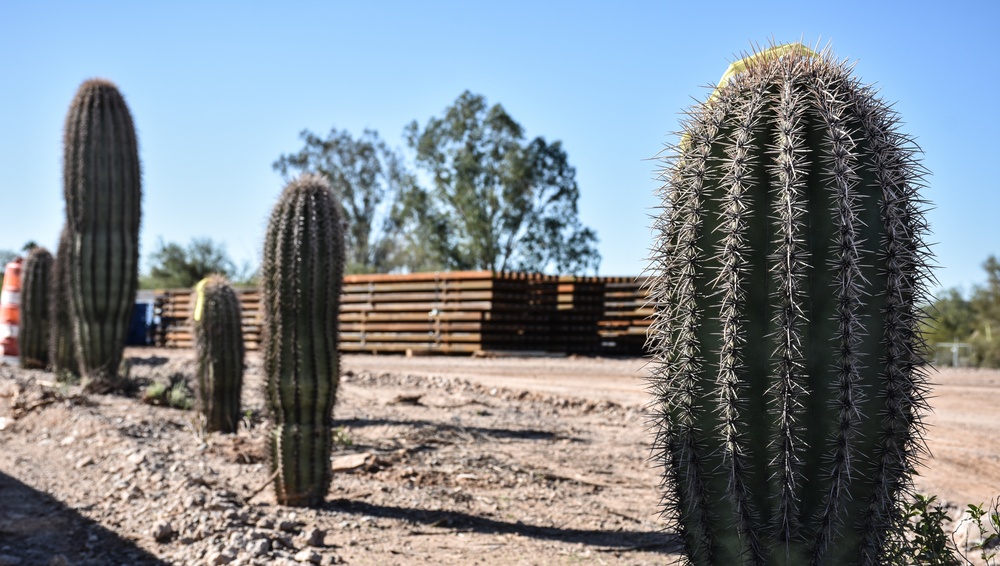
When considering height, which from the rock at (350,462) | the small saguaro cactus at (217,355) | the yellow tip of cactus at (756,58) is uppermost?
the yellow tip of cactus at (756,58)

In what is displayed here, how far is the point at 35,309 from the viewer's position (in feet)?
34.3

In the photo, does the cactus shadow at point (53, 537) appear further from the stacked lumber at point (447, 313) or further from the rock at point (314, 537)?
the stacked lumber at point (447, 313)

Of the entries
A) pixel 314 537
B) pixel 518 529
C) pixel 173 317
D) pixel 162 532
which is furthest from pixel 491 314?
pixel 314 537

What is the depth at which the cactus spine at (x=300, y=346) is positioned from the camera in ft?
14.4

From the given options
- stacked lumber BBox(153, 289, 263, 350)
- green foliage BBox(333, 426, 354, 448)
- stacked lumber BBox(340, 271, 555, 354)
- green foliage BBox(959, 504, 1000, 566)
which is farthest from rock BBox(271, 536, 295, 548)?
stacked lumber BBox(153, 289, 263, 350)

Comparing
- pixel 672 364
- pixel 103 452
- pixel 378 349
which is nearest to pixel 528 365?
pixel 378 349

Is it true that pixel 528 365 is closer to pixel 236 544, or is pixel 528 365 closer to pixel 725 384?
pixel 236 544

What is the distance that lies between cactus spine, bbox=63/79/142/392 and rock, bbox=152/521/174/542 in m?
4.81

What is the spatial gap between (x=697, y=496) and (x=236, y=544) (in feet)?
7.01

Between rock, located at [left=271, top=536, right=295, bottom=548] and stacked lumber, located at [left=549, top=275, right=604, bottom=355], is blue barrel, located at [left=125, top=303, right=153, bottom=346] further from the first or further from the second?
rock, located at [left=271, top=536, right=295, bottom=548]

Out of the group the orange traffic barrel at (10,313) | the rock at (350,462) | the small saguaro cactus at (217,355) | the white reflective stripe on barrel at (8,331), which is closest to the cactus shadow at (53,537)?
the rock at (350,462)

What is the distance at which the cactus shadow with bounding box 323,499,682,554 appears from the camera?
3873mm

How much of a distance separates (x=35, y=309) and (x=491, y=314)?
421 inches

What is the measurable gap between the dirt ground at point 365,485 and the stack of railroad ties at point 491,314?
1089 centimetres
